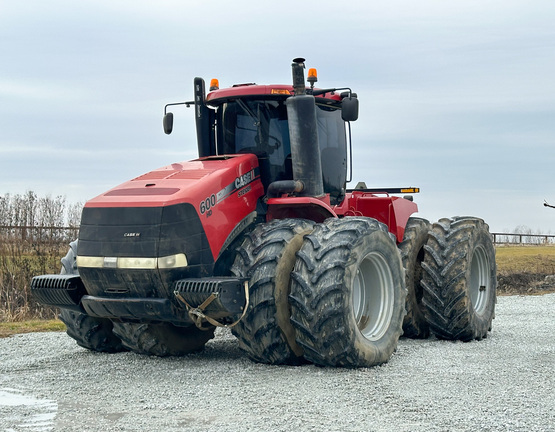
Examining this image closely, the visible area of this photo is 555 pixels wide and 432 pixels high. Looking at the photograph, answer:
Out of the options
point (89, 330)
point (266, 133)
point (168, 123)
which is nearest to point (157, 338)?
point (89, 330)

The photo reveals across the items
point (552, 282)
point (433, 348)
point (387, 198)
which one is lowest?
point (552, 282)

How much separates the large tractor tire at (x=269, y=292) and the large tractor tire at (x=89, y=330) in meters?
2.18

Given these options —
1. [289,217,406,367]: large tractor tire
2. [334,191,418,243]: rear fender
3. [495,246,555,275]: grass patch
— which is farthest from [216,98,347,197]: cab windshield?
[495,246,555,275]: grass patch

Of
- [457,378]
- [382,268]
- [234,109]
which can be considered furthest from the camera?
[234,109]

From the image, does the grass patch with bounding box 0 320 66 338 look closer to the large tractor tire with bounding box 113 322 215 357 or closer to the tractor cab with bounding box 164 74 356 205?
the large tractor tire with bounding box 113 322 215 357

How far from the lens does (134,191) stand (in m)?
7.77

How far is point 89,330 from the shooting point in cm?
898

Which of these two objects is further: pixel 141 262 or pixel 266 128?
pixel 266 128

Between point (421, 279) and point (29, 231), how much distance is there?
11.7 metres

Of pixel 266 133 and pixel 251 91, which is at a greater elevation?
pixel 251 91

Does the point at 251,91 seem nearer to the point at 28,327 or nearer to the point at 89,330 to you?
the point at 89,330

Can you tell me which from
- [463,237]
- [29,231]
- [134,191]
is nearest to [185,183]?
[134,191]

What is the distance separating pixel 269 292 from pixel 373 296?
162 centimetres

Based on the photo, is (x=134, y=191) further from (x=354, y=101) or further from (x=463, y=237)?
(x=463, y=237)
